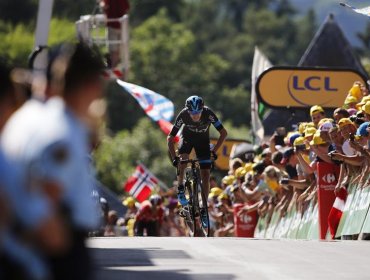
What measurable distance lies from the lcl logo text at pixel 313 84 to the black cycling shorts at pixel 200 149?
11041 millimetres

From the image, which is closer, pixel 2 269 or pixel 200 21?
pixel 2 269

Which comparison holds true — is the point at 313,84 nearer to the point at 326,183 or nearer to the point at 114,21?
the point at 114,21

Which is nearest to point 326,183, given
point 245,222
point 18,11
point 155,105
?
point 245,222

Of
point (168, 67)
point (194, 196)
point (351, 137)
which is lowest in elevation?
point (168, 67)

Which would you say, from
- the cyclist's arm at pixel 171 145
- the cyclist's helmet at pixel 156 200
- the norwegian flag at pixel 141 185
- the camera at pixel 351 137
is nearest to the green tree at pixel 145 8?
the norwegian flag at pixel 141 185

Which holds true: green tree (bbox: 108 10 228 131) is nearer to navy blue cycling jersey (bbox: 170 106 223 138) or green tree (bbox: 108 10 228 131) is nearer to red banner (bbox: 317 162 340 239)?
navy blue cycling jersey (bbox: 170 106 223 138)

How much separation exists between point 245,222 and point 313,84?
7.04m

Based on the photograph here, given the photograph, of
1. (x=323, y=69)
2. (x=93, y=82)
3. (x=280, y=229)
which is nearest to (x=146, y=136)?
(x=323, y=69)

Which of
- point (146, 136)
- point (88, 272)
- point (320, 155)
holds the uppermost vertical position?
point (88, 272)

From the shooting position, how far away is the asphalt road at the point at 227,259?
40.1ft

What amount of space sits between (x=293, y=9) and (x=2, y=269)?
519 feet

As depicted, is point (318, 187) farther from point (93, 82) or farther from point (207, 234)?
point (93, 82)

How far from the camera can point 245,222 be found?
84.9ft

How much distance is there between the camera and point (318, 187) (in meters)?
20.4
